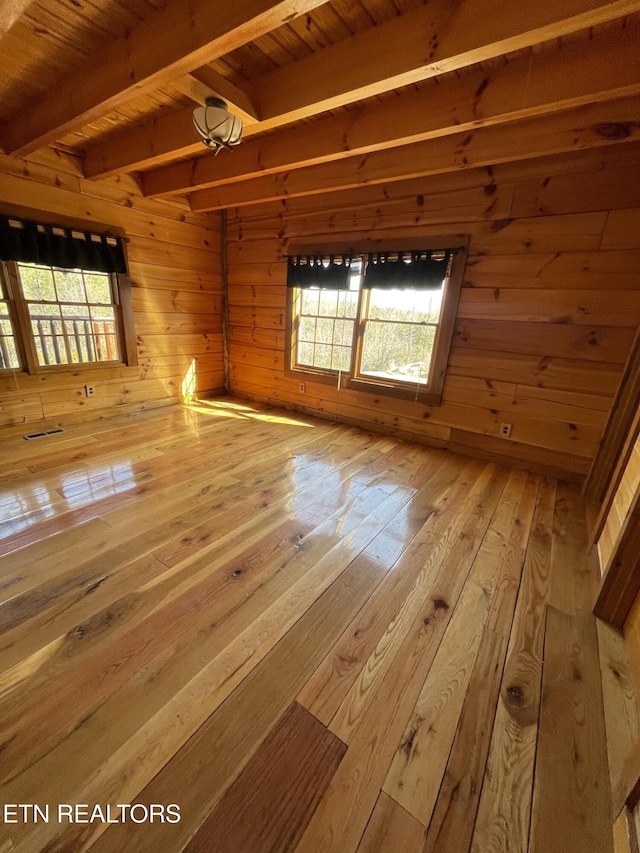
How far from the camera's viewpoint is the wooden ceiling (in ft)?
4.51

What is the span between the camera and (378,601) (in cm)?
155

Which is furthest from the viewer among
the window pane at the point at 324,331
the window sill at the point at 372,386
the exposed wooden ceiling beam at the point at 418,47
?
the window pane at the point at 324,331

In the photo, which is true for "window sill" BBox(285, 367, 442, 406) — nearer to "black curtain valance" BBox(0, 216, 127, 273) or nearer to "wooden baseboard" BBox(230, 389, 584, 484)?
"wooden baseboard" BBox(230, 389, 584, 484)

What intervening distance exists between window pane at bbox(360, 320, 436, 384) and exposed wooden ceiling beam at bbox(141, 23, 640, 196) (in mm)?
1552

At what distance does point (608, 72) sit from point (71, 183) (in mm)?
4090

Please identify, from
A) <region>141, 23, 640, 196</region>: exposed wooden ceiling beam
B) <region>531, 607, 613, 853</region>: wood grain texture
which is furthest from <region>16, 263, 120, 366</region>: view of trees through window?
<region>531, 607, 613, 853</region>: wood grain texture

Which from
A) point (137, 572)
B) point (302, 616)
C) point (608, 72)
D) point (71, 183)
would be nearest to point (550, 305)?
point (608, 72)

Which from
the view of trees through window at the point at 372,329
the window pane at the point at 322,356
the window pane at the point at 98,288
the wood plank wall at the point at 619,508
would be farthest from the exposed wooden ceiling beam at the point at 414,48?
the window pane at the point at 98,288

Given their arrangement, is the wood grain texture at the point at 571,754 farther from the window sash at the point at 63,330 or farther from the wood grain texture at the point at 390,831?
the window sash at the point at 63,330

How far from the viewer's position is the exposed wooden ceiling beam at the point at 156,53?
1306 mm

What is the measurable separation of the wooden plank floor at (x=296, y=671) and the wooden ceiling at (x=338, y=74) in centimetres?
233

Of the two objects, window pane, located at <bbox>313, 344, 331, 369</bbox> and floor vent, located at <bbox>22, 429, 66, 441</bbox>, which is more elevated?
window pane, located at <bbox>313, 344, 331, 369</bbox>

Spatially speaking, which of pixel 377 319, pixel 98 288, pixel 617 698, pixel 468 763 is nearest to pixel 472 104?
pixel 377 319

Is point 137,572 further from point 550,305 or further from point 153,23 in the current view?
point 550,305
